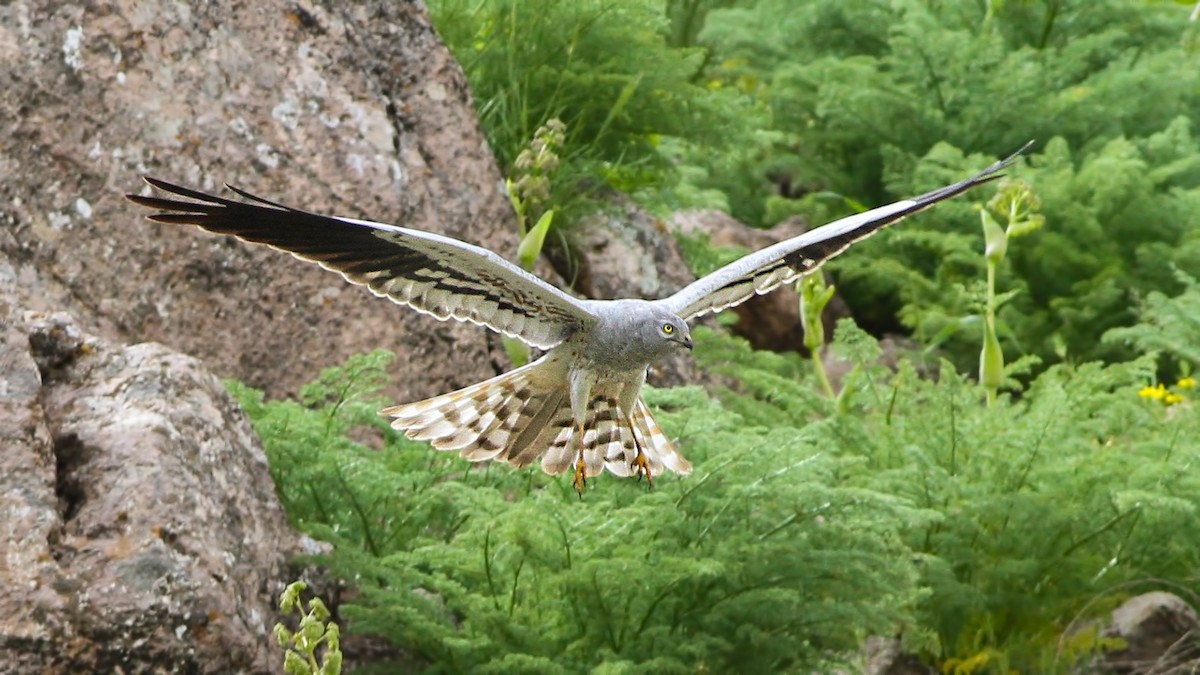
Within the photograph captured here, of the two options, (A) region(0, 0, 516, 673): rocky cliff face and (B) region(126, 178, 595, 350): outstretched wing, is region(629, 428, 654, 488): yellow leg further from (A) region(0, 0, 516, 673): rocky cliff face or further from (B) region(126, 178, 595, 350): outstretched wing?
(A) region(0, 0, 516, 673): rocky cliff face

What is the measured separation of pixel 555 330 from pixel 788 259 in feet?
2.94

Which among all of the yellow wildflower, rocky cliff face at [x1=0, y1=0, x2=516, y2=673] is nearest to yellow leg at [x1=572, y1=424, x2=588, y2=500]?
rocky cliff face at [x1=0, y1=0, x2=516, y2=673]

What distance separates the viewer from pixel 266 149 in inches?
243

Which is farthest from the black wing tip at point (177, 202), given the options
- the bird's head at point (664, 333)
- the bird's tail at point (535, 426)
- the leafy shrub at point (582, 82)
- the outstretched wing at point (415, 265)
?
the leafy shrub at point (582, 82)

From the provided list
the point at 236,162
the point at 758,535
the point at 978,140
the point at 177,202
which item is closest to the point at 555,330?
the point at 758,535

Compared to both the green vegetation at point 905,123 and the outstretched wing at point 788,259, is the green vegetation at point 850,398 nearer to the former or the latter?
the green vegetation at point 905,123

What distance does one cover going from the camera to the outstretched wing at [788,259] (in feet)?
17.2

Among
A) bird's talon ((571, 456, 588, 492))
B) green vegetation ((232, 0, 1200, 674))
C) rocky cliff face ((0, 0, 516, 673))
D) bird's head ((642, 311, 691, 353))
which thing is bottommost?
green vegetation ((232, 0, 1200, 674))

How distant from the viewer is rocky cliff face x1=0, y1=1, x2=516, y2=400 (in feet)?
18.7

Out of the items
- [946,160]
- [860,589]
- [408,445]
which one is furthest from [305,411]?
[946,160]

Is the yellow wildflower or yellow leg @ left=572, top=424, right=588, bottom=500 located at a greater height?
yellow leg @ left=572, top=424, right=588, bottom=500

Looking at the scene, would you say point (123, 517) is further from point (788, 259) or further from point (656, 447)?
point (788, 259)

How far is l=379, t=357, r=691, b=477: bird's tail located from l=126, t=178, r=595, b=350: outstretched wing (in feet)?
0.93

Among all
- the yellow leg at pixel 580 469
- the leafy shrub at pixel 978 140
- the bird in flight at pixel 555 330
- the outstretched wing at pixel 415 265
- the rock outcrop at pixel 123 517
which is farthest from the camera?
the leafy shrub at pixel 978 140
